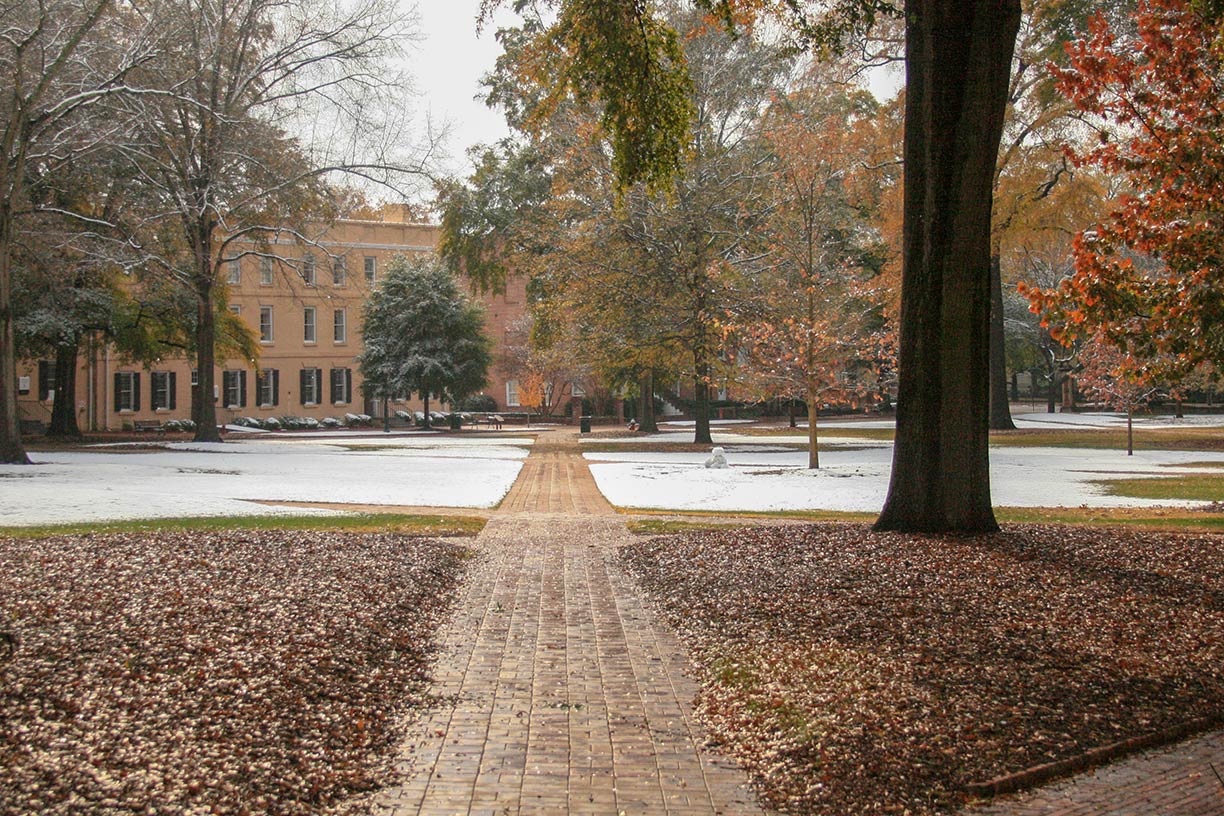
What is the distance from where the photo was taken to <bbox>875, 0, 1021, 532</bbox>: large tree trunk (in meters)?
9.71

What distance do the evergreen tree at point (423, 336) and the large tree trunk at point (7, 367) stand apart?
28.8 m

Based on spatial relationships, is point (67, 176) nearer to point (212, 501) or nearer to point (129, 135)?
point (129, 135)

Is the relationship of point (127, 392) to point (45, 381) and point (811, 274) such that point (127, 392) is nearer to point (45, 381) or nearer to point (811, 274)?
point (45, 381)

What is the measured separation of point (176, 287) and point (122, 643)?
27.2 m

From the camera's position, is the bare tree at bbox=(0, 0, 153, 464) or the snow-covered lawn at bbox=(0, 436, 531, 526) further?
the bare tree at bbox=(0, 0, 153, 464)

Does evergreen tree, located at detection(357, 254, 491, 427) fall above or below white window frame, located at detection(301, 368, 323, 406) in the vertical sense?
above

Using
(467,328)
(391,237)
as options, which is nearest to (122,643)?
(467,328)

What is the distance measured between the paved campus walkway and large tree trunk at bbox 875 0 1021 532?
11.1ft

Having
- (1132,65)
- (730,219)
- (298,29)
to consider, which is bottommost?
(1132,65)

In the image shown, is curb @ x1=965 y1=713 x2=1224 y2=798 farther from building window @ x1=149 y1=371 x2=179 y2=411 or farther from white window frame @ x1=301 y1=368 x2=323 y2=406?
white window frame @ x1=301 y1=368 x2=323 y2=406

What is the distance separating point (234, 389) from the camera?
57.4 meters

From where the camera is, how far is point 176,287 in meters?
31.0

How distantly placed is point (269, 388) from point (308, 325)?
4.31 metres

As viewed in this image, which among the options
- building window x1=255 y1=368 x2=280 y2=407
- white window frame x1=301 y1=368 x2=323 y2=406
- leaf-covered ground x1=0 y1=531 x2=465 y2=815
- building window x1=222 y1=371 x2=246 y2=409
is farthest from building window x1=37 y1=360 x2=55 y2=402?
leaf-covered ground x1=0 y1=531 x2=465 y2=815
